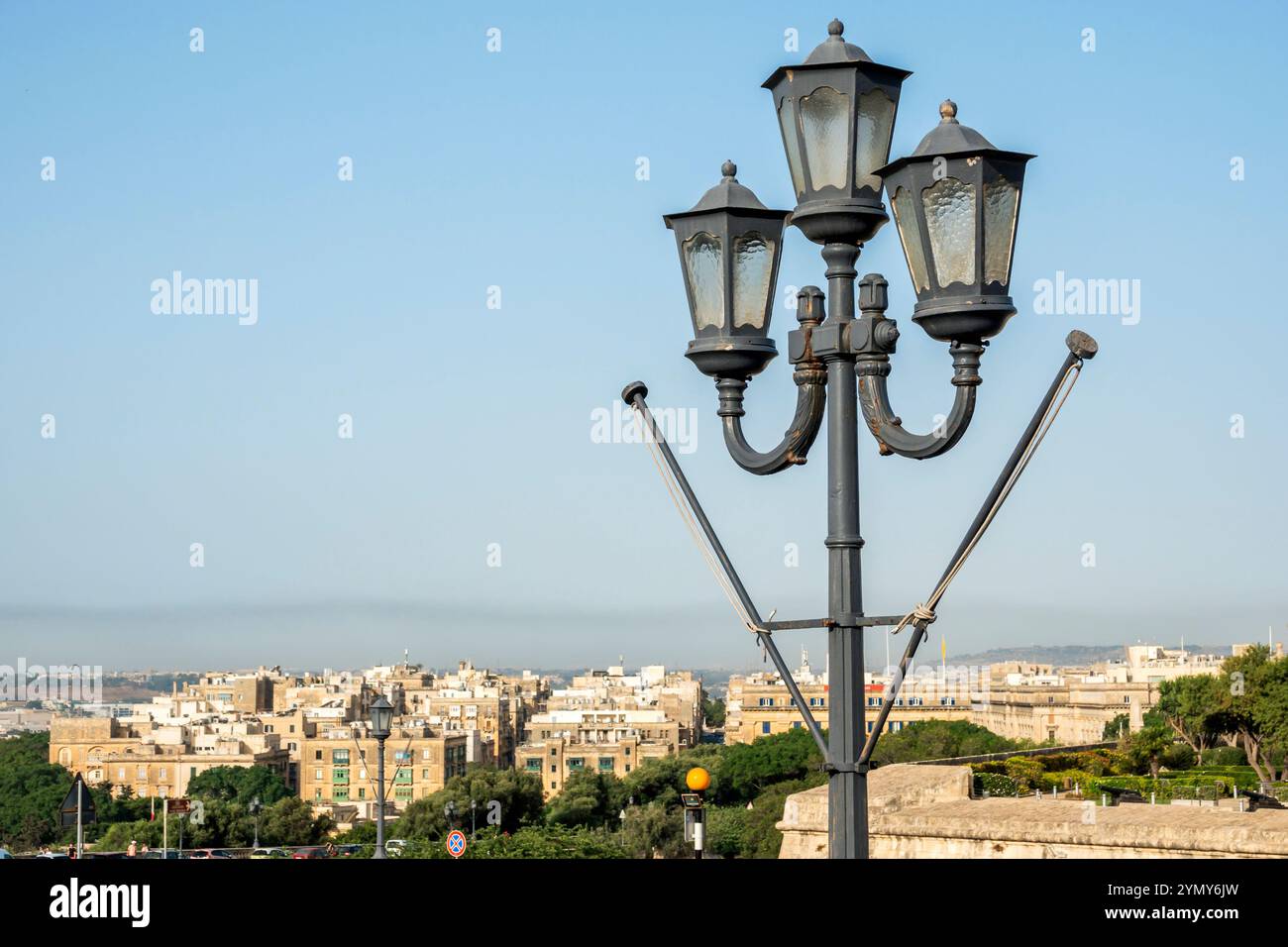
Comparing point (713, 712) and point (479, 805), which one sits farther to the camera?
point (713, 712)

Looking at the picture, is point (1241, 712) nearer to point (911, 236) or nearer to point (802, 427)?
point (802, 427)

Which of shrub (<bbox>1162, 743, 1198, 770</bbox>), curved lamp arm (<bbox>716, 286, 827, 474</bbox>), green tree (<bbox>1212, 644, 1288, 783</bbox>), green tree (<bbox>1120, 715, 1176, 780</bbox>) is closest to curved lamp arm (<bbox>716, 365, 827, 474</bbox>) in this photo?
curved lamp arm (<bbox>716, 286, 827, 474</bbox>)

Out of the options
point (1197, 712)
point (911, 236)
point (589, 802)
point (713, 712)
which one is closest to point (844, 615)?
point (911, 236)

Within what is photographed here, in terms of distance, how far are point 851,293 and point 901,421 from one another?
447 millimetres

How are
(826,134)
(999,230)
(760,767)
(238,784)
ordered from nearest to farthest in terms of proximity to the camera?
(999,230), (826,134), (760,767), (238,784)

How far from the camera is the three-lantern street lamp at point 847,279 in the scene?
4.91 meters

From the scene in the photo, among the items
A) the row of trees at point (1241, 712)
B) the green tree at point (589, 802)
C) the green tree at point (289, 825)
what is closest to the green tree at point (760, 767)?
the green tree at point (589, 802)

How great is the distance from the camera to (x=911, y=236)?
499 centimetres

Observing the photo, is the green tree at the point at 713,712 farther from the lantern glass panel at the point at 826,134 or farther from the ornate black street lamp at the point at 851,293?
the lantern glass panel at the point at 826,134

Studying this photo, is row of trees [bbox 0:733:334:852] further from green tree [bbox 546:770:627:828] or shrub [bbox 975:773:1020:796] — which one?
shrub [bbox 975:773:1020:796]

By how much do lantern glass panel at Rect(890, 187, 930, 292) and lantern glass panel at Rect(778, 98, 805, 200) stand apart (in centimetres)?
33

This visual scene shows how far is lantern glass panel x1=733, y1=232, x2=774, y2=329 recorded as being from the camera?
5.55m

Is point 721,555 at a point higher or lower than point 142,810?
higher
